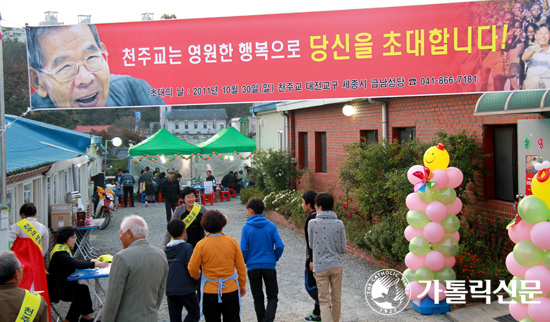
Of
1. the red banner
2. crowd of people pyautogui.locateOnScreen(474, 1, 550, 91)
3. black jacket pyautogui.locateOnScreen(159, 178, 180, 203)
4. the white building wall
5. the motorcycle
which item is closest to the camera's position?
crowd of people pyautogui.locateOnScreen(474, 1, 550, 91)

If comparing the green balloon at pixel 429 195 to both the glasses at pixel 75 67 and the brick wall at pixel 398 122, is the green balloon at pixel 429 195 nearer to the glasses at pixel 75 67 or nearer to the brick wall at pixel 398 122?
the brick wall at pixel 398 122

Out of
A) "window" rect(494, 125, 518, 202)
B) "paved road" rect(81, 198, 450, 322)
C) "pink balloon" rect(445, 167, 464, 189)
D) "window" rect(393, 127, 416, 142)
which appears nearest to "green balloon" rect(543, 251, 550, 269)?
"pink balloon" rect(445, 167, 464, 189)

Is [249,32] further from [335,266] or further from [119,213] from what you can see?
[119,213]

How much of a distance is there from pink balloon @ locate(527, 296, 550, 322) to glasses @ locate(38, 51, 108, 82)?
5.15m

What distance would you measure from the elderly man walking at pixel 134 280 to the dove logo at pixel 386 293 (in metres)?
3.92

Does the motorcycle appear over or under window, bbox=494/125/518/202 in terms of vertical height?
under

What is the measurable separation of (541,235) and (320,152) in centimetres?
1215

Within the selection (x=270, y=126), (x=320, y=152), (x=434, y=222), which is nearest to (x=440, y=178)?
(x=434, y=222)

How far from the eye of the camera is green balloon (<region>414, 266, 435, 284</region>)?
682cm

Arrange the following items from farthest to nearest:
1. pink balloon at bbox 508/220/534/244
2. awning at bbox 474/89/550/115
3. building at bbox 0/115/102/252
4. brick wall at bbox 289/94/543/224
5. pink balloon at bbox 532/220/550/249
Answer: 1. brick wall at bbox 289/94/543/224
2. building at bbox 0/115/102/252
3. awning at bbox 474/89/550/115
4. pink balloon at bbox 508/220/534/244
5. pink balloon at bbox 532/220/550/249

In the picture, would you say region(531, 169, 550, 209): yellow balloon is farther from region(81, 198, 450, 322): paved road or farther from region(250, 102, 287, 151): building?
region(250, 102, 287, 151): building

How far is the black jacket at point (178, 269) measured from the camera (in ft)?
18.0

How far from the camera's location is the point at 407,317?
22.4 feet

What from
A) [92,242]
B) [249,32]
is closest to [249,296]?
[249,32]
